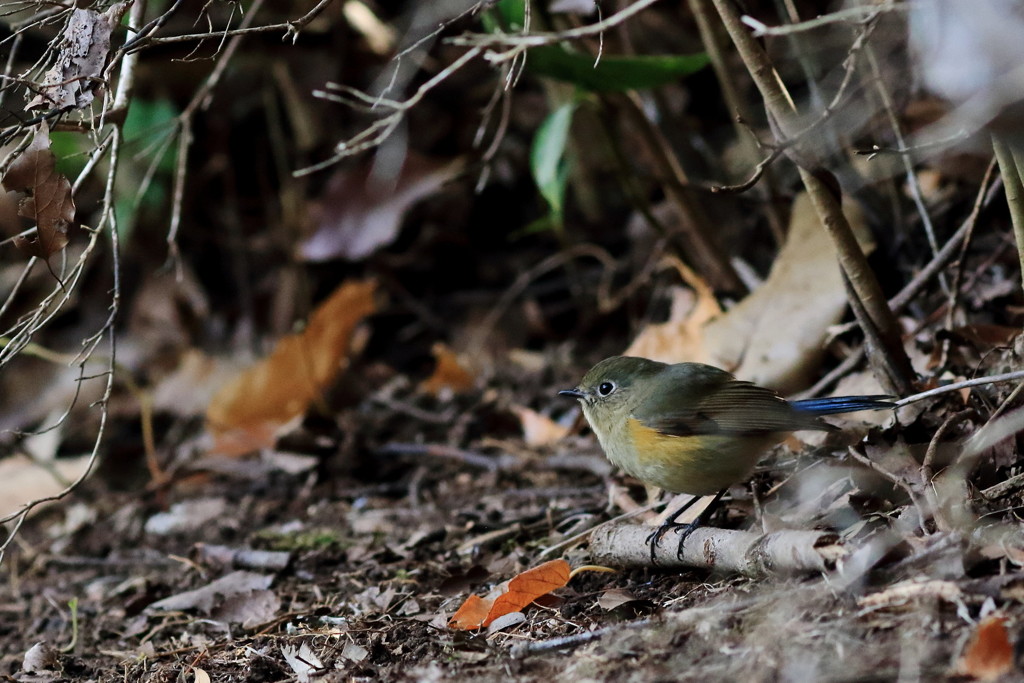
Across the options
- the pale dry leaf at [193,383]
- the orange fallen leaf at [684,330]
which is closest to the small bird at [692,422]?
the orange fallen leaf at [684,330]

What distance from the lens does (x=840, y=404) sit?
324cm

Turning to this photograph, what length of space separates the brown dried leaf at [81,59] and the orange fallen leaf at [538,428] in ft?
8.90

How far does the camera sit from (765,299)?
421 cm

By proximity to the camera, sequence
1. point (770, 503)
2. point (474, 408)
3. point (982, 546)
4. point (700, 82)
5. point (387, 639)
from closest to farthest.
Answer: point (982, 546), point (387, 639), point (770, 503), point (474, 408), point (700, 82)

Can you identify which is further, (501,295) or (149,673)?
(501,295)

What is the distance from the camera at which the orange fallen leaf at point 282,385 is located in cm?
542

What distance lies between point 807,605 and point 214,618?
2.04 metres

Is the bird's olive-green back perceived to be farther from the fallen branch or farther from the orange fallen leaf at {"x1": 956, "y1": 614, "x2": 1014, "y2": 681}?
the orange fallen leaf at {"x1": 956, "y1": 614, "x2": 1014, "y2": 681}

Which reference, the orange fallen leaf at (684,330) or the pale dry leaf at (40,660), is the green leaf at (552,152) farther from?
the pale dry leaf at (40,660)

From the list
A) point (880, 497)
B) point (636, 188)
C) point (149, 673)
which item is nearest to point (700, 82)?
point (636, 188)

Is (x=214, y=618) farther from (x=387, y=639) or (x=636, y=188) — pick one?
(x=636, y=188)

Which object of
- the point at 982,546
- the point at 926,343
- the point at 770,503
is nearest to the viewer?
the point at 982,546

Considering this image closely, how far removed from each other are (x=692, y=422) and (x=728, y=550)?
791mm

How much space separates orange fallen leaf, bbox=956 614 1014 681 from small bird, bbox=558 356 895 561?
1.03 m
